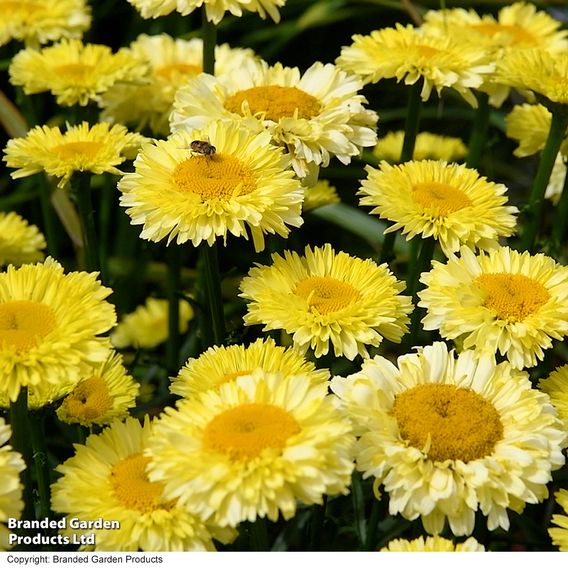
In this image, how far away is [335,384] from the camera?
60.6 inches

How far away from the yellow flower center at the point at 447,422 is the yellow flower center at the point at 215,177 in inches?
19.1

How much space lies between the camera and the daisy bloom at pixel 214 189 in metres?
1.67

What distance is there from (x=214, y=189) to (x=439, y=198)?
47 cm

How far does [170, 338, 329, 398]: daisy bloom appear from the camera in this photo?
154cm

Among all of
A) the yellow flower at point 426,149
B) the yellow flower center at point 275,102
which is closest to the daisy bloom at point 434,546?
the yellow flower center at point 275,102

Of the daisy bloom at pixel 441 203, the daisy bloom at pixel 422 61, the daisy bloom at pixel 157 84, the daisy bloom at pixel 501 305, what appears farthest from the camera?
the daisy bloom at pixel 157 84

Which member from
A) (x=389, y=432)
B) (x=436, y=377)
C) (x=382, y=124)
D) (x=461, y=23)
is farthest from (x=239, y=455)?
(x=382, y=124)

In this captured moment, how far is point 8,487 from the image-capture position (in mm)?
1316

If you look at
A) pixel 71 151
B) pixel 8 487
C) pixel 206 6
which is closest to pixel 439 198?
pixel 206 6

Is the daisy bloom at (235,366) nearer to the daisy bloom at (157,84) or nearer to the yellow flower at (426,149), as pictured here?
the daisy bloom at (157,84)

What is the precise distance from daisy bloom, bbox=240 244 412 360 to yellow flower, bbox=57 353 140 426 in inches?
11.0

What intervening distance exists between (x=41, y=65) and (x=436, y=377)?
138 cm

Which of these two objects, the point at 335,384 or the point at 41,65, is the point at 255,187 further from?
the point at 41,65

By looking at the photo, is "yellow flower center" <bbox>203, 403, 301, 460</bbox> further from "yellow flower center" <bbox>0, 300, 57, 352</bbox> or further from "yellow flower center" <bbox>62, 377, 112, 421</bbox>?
"yellow flower center" <bbox>62, 377, 112, 421</bbox>
